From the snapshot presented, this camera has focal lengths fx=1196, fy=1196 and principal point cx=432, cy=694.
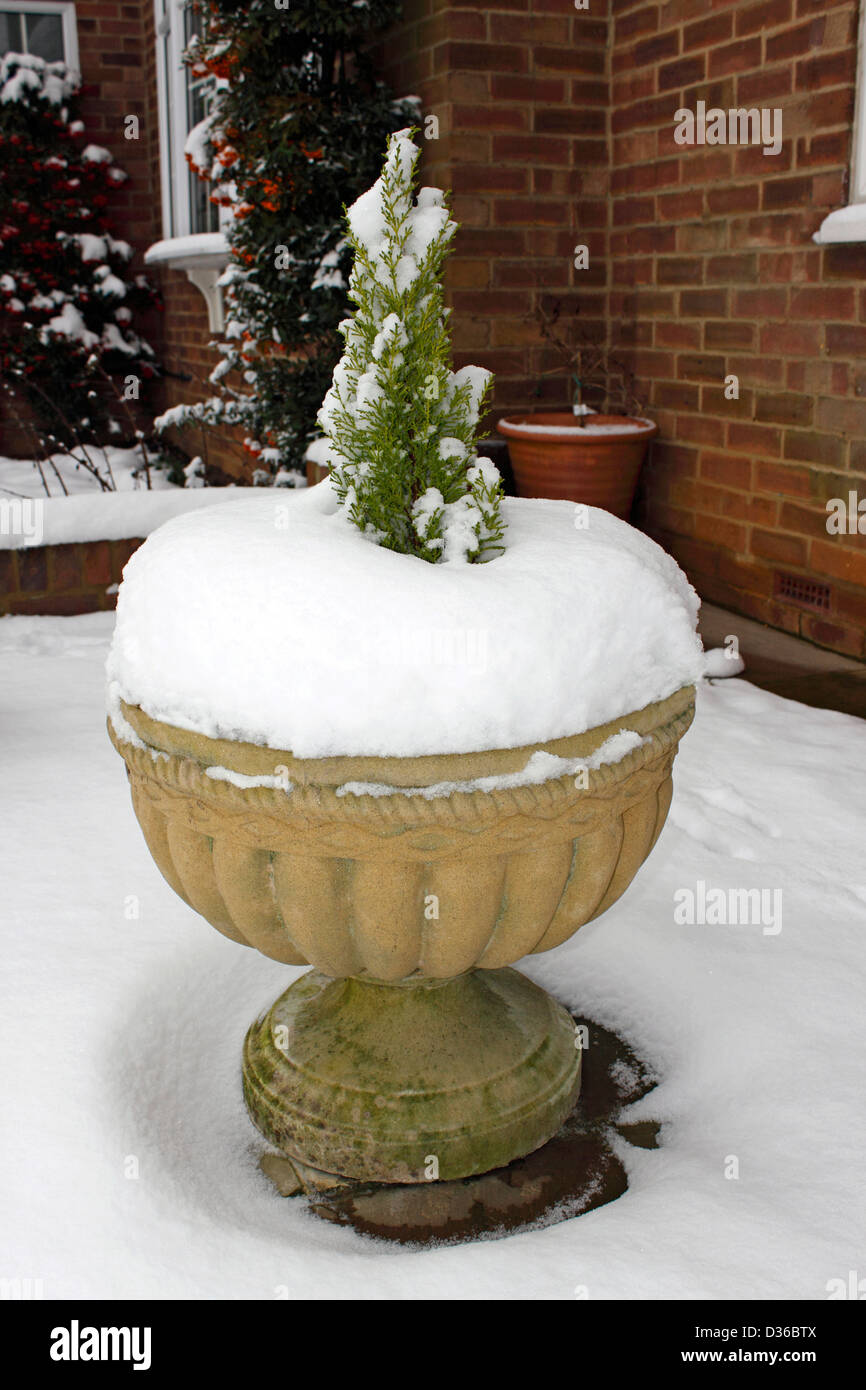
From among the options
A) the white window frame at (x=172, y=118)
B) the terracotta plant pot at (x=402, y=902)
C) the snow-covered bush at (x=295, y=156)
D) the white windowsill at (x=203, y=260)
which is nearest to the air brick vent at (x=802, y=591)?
the snow-covered bush at (x=295, y=156)

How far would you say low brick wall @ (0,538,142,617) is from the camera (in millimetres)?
4562

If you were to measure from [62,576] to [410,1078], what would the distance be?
3.32m

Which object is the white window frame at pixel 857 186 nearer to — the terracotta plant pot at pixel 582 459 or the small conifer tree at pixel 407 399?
the terracotta plant pot at pixel 582 459

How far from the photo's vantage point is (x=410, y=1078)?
181 cm

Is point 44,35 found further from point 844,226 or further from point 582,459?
point 844,226

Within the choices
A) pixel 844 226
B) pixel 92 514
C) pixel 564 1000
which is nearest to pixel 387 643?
pixel 564 1000

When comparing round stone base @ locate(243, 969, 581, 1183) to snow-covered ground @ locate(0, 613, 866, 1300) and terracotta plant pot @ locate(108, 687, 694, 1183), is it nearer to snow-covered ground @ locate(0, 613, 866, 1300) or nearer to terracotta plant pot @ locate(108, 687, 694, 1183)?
terracotta plant pot @ locate(108, 687, 694, 1183)

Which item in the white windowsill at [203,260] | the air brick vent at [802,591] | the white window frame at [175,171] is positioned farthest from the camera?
the white window frame at [175,171]

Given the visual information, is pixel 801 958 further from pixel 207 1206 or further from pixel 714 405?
pixel 714 405

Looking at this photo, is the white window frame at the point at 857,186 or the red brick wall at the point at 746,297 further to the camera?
the red brick wall at the point at 746,297

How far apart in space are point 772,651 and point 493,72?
270cm

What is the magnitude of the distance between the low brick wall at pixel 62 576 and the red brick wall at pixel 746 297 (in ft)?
7.38

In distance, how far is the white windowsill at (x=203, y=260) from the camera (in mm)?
6789

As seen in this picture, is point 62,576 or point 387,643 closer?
point 387,643
